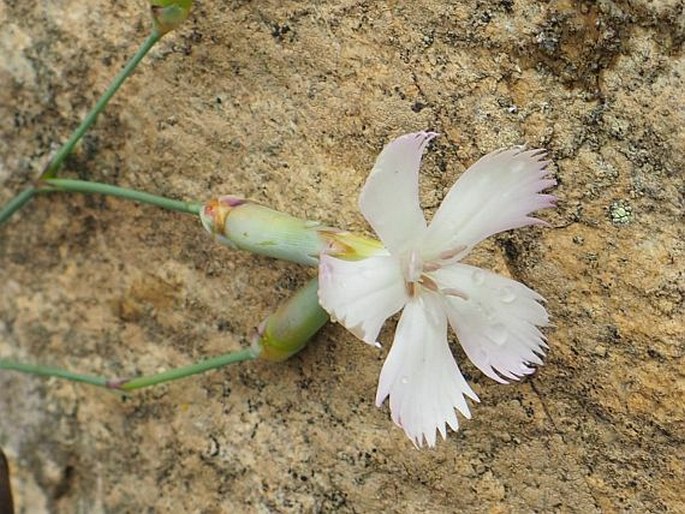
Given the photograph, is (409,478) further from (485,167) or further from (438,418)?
(485,167)

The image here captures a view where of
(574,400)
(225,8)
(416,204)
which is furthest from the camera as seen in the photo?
(225,8)

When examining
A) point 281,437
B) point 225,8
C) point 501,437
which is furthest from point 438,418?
point 225,8

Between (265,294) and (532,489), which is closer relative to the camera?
(532,489)

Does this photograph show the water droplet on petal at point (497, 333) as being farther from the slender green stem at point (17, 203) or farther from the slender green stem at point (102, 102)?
the slender green stem at point (17, 203)

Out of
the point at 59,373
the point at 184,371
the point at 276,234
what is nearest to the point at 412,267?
the point at 276,234

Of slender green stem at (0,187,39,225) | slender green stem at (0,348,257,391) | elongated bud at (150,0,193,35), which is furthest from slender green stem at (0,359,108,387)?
elongated bud at (150,0,193,35)

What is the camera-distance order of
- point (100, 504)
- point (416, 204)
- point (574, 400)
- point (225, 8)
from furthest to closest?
point (100, 504), point (225, 8), point (574, 400), point (416, 204)

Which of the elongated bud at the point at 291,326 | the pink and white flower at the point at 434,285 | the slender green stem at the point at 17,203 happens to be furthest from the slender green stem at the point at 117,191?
the pink and white flower at the point at 434,285

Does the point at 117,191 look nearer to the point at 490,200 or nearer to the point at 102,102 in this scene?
the point at 102,102
